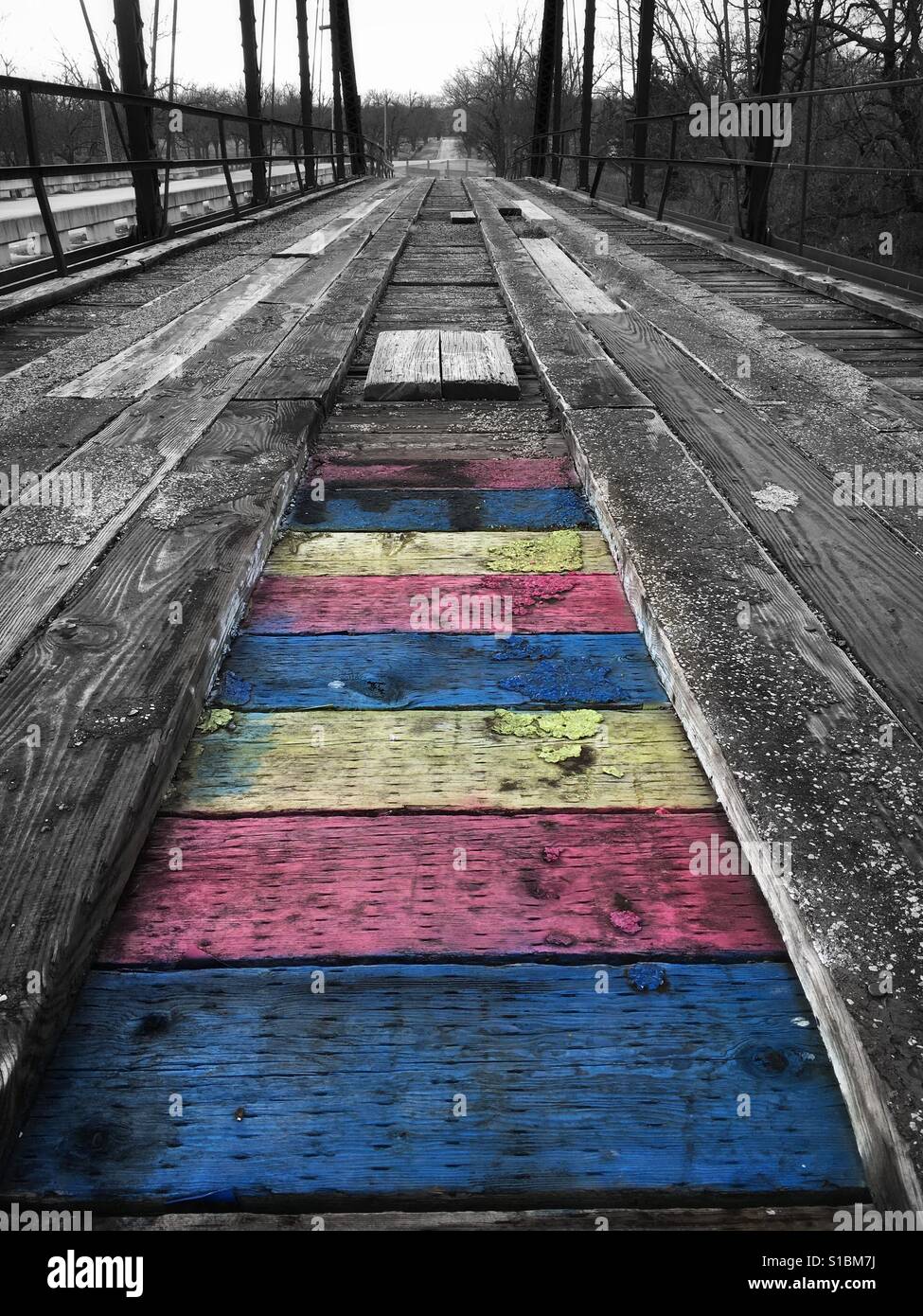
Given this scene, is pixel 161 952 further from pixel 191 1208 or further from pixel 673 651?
pixel 673 651

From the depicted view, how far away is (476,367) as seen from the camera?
2984 mm

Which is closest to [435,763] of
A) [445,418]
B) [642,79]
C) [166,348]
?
[445,418]

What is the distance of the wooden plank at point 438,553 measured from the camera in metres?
1.81

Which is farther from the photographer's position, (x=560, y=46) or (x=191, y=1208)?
(x=560, y=46)

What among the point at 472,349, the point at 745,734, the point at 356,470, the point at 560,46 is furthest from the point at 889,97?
the point at 745,734

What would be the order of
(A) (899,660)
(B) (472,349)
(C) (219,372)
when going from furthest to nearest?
(B) (472,349) → (C) (219,372) → (A) (899,660)

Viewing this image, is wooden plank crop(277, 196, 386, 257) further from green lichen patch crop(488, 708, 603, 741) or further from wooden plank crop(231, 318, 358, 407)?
green lichen patch crop(488, 708, 603, 741)

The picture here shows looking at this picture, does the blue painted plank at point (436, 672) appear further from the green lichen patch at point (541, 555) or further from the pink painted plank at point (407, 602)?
the green lichen patch at point (541, 555)

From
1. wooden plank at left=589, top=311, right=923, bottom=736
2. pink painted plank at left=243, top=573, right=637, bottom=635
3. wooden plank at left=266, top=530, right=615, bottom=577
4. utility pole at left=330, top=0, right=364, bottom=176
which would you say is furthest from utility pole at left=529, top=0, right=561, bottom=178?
pink painted plank at left=243, top=573, right=637, bottom=635

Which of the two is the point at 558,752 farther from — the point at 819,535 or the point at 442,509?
the point at 442,509

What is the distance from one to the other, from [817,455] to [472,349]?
5.00 ft

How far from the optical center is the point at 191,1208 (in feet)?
2.40

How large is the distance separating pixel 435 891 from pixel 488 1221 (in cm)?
35

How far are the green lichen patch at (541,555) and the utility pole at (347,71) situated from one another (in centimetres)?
2618
